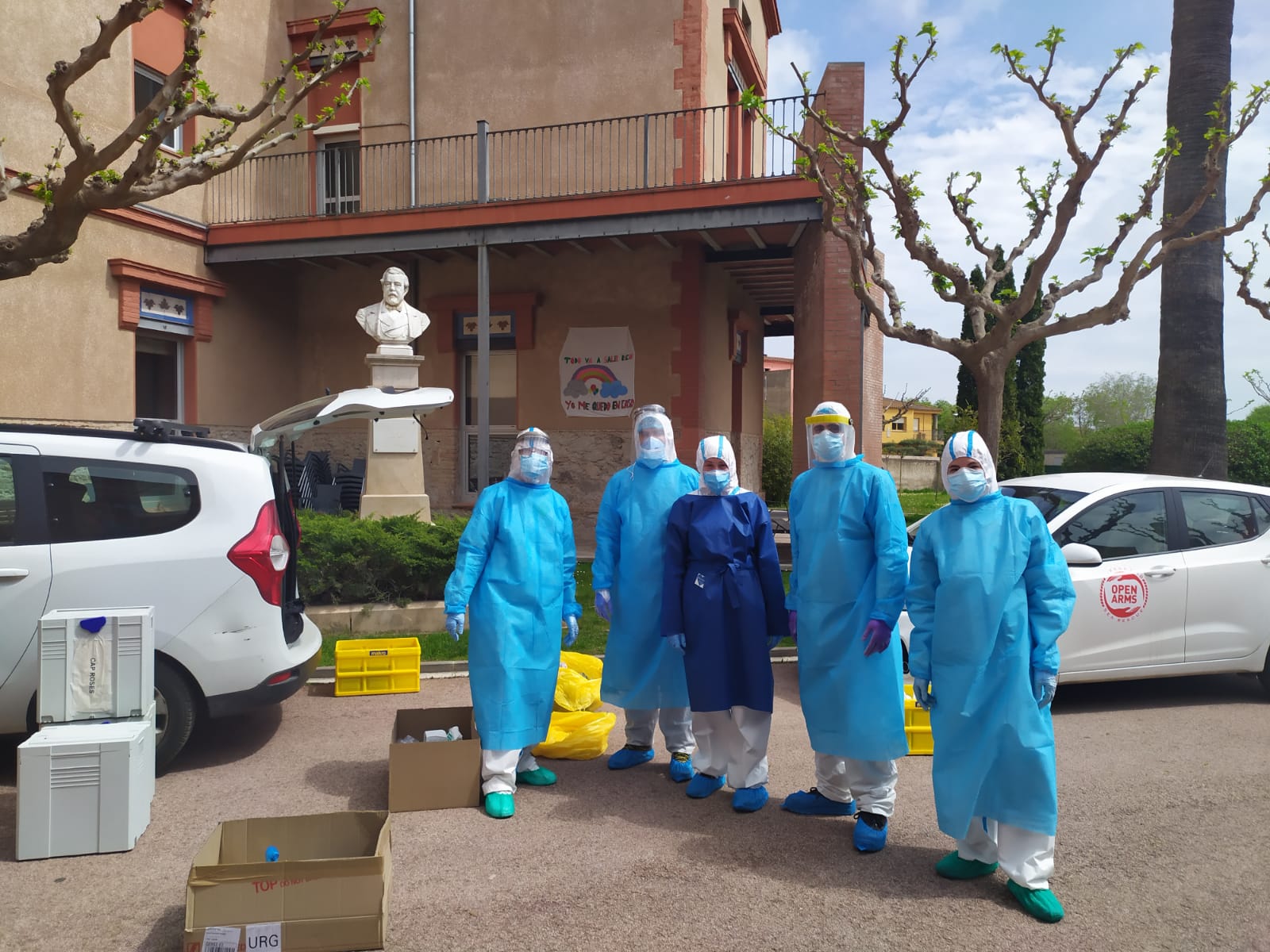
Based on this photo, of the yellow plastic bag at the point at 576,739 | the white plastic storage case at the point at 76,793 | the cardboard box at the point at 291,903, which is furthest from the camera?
the yellow plastic bag at the point at 576,739

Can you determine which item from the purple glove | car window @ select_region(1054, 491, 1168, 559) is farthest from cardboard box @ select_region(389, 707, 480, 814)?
car window @ select_region(1054, 491, 1168, 559)

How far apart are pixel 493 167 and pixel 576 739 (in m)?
11.8

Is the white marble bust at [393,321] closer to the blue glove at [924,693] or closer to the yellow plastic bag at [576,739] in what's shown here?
the yellow plastic bag at [576,739]

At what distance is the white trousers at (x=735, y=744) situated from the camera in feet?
14.4

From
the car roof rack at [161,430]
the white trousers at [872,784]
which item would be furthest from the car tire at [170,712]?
the white trousers at [872,784]

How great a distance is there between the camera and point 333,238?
1347 centimetres

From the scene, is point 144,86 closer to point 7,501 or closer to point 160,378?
point 160,378

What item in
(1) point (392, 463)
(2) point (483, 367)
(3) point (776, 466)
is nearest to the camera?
(1) point (392, 463)

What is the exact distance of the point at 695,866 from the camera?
374 centimetres

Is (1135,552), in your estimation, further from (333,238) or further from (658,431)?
(333,238)

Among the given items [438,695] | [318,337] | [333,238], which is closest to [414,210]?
[333,238]

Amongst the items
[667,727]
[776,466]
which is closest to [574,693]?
[667,727]

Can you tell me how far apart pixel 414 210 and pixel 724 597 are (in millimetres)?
10107

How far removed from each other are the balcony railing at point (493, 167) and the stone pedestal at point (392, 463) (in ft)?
12.1
